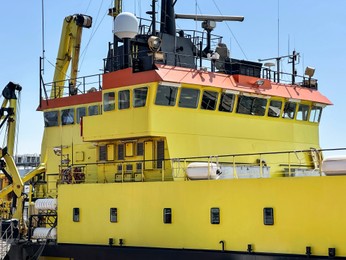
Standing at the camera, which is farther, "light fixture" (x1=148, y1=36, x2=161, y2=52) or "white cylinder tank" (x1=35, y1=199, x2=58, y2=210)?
"white cylinder tank" (x1=35, y1=199, x2=58, y2=210)

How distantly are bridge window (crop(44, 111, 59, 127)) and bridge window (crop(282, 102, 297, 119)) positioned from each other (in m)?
8.40

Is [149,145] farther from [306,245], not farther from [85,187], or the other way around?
[306,245]

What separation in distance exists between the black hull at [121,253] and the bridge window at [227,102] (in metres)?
5.08

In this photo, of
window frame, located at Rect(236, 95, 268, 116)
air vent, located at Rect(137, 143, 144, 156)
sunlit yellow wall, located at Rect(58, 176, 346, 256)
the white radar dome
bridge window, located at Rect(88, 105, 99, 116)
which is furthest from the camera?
bridge window, located at Rect(88, 105, 99, 116)

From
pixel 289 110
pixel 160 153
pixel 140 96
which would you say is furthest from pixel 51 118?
pixel 289 110

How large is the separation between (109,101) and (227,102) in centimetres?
368

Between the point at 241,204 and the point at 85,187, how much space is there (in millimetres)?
5623

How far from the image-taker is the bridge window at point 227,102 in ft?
64.1

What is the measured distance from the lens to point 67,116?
23.1 m

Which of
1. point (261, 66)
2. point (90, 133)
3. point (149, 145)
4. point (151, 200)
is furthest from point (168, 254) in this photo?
point (261, 66)

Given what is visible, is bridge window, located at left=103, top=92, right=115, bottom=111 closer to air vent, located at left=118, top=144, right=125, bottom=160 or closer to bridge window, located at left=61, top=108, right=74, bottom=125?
air vent, located at left=118, top=144, right=125, bottom=160

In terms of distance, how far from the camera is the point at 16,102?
23828 mm

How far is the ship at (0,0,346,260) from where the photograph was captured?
15180 mm

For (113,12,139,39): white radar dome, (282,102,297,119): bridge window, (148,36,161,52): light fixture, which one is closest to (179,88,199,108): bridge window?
(148,36,161,52): light fixture
